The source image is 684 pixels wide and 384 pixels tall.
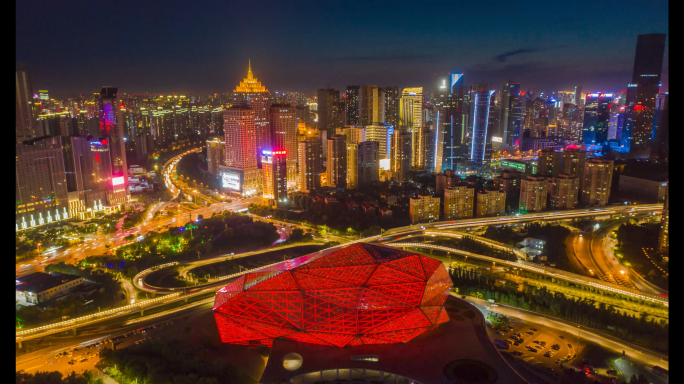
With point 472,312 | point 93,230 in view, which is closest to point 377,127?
point 93,230

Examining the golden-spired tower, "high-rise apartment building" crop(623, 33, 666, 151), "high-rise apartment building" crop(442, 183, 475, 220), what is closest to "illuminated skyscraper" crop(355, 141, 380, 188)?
the golden-spired tower

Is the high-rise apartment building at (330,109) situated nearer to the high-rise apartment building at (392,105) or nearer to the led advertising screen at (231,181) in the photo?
the high-rise apartment building at (392,105)

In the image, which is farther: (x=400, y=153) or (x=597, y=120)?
(x=597, y=120)

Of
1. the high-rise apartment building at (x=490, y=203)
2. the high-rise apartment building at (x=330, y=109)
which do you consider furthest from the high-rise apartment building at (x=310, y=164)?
the high-rise apartment building at (x=490, y=203)

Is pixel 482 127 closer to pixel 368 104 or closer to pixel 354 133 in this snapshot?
pixel 368 104

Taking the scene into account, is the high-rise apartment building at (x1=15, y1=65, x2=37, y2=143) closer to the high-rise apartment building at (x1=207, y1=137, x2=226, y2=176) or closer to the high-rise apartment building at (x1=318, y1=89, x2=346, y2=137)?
the high-rise apartment building at (x1=207, y1=137, x2=226, y2=176)

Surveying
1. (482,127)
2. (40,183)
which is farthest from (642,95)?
(40,183)
